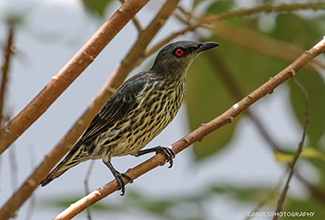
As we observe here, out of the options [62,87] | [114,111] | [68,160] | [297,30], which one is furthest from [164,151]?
[62,87]

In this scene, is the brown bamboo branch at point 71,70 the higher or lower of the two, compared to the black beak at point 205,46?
lower

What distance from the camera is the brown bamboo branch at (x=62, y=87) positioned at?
1.52 meters

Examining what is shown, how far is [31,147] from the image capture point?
2031mm

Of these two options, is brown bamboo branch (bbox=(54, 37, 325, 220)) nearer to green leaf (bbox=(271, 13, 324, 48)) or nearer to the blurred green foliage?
the blurred green foliage

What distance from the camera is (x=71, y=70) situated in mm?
1659

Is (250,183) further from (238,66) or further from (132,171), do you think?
(132,171)

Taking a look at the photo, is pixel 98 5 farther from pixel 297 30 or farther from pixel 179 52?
pixel 297 30

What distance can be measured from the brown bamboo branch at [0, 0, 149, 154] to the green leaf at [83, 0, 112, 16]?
82cm

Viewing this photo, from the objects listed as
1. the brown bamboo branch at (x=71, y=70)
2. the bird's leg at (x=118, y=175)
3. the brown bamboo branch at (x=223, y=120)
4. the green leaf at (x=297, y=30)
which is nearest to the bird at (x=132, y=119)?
the bird's leg at (x=118, y=175)

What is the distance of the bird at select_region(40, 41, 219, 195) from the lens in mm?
3277

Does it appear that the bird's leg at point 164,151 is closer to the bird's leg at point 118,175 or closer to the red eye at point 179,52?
the bird's leg at point 118,175

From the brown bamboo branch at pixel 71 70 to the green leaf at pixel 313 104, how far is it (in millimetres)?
1847

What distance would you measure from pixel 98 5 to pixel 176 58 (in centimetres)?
124

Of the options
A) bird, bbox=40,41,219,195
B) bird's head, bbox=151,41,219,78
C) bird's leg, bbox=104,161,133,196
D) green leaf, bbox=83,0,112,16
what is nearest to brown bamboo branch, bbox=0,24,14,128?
green leaf, bbox=83,0,112,16
